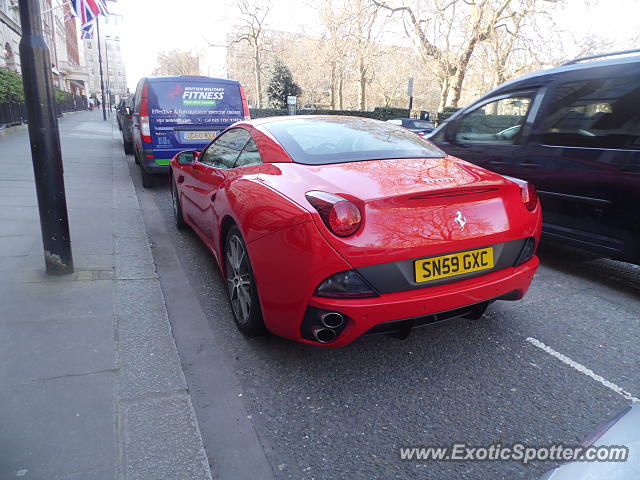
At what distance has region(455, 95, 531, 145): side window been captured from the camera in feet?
15.4

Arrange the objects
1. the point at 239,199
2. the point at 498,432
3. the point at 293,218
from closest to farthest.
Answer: the point at 498,432 → the point at 293,218 → the point at 239,199

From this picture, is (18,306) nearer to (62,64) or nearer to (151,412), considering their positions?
(151,412)

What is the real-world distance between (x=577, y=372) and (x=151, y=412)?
2.37 meters

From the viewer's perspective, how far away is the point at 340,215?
2.29 meters

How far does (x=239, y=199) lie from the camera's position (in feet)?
10.1

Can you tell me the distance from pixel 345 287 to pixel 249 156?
1.55m

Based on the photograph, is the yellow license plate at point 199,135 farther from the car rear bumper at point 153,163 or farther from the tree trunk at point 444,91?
the tree trunk at point 444,91

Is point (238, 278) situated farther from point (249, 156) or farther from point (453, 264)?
point (453, 264)

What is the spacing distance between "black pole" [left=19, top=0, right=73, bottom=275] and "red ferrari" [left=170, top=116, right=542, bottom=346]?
1502 millimetres

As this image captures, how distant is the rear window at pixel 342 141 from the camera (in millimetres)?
3033

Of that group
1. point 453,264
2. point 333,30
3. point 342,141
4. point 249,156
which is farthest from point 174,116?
point 333,30

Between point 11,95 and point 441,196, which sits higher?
point 11,95

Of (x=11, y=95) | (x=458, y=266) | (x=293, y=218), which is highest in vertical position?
(x=11, y=95)

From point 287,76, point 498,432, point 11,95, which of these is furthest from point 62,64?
point 498,432
